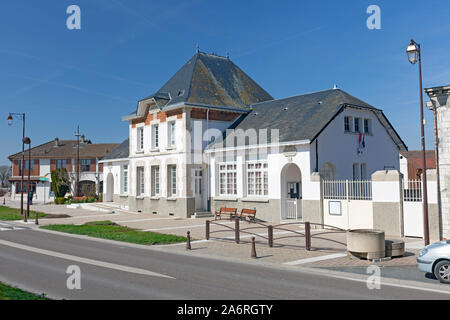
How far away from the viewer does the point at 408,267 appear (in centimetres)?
1105

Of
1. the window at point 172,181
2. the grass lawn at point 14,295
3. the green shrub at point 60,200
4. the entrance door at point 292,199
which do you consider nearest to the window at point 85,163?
the green shrub at point 60,200

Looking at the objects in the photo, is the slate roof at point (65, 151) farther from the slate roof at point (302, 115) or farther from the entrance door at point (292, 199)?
the entrance door at point (292, 199)

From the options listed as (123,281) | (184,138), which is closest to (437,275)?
(123,281)

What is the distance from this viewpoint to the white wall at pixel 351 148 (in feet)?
70.3

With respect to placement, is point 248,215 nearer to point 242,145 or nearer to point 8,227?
point 242,145

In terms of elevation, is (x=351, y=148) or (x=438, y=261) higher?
(x=351, y=148)

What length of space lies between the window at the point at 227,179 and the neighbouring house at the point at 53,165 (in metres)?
35.1

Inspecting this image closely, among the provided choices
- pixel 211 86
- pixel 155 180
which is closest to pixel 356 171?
pixel 211 86

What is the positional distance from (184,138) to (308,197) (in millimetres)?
9501

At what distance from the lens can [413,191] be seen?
16.2m

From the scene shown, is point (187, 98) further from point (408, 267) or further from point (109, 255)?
point (408, 267)

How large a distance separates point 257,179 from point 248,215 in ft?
6.84

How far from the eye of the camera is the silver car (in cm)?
933

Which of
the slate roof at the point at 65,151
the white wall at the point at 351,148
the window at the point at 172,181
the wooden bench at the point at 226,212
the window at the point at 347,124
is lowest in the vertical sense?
the wooden bench at the point at 226,212
